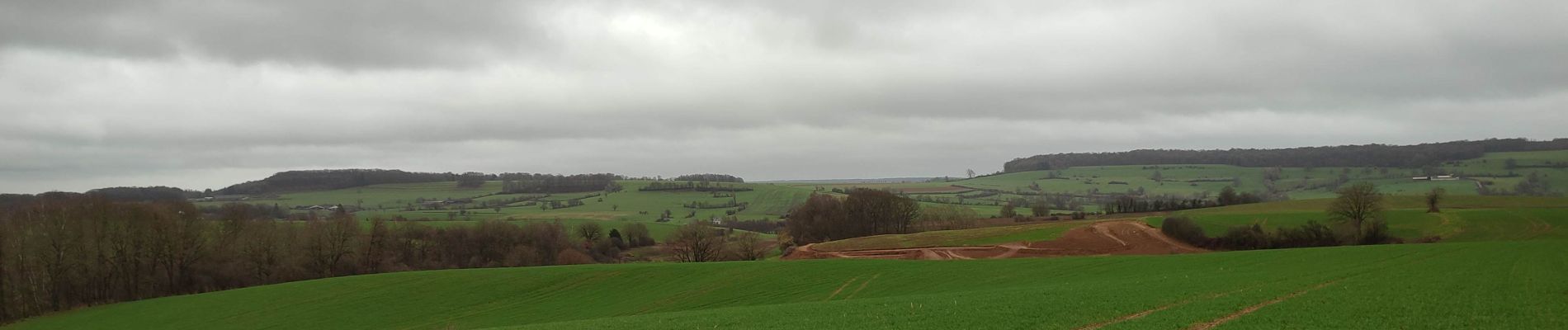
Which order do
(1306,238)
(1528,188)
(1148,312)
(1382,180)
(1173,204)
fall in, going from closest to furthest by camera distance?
1. (1148,312)
2. (1306,238)
3. (1173,204)
4. (1528,188)
5. (1382,180)

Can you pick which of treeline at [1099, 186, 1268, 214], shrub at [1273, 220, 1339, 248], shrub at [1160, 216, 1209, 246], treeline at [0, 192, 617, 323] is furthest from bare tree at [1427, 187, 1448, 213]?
treeline at [0, 192, 617, 323]

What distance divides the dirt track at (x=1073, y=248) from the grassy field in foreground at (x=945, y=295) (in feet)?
70.8

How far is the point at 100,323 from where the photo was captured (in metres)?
49.1

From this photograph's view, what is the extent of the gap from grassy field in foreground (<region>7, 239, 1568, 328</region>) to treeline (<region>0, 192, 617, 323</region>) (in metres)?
6.75

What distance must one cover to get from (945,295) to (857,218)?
76480 millimetres

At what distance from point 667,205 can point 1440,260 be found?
162685 millimetres

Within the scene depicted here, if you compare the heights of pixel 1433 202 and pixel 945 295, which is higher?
pixel 1433 202

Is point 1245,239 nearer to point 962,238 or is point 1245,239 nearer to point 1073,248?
point 1073,248

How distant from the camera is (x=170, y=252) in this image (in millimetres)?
67750

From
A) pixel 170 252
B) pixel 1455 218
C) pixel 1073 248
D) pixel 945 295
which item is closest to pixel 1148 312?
pixel 945 295

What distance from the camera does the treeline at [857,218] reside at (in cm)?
10562

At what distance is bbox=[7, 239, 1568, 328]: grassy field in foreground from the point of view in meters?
20.3

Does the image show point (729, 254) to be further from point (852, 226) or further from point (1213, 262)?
point (1213, 262)

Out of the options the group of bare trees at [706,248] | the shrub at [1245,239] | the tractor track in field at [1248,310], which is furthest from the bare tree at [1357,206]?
the group of bare trees at [706,248]
